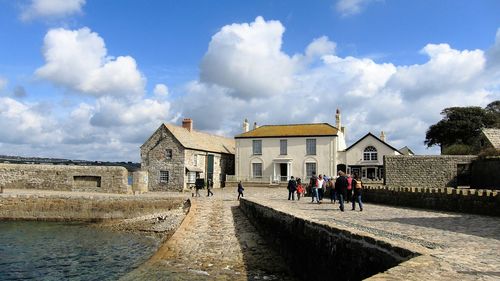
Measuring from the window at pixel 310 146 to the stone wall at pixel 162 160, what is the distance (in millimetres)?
12349

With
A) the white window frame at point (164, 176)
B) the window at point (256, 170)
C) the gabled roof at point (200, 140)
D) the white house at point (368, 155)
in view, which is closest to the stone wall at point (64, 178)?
the white window frame at point (164, 176)

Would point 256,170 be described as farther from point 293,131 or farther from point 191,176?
point 191,176

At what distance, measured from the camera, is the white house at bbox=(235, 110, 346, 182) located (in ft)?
145

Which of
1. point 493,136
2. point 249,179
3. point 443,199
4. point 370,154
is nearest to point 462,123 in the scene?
point 370,154

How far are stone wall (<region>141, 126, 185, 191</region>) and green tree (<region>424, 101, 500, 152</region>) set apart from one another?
122ft

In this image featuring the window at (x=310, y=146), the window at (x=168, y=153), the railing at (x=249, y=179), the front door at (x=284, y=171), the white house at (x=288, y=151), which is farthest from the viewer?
the front door at (x=284, y=171)

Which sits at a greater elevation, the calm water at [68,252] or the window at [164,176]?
the window at [164,176]

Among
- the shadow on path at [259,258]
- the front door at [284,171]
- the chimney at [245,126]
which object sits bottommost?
the shadow on path at [259,258]

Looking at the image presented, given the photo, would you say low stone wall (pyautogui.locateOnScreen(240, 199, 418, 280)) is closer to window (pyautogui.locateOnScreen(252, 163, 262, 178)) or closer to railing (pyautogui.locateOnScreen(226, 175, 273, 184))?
railing (pyautogui.locateOnScreen(226, 175, 273, 184))

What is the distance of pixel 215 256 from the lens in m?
13.3

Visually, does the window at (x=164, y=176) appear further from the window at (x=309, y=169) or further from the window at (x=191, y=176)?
the window at (x=309, y=169)

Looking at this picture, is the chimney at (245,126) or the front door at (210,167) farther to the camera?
the chimney at (245,126)

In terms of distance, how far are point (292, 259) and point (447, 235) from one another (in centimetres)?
370

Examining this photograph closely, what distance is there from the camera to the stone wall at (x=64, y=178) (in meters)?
35.6
